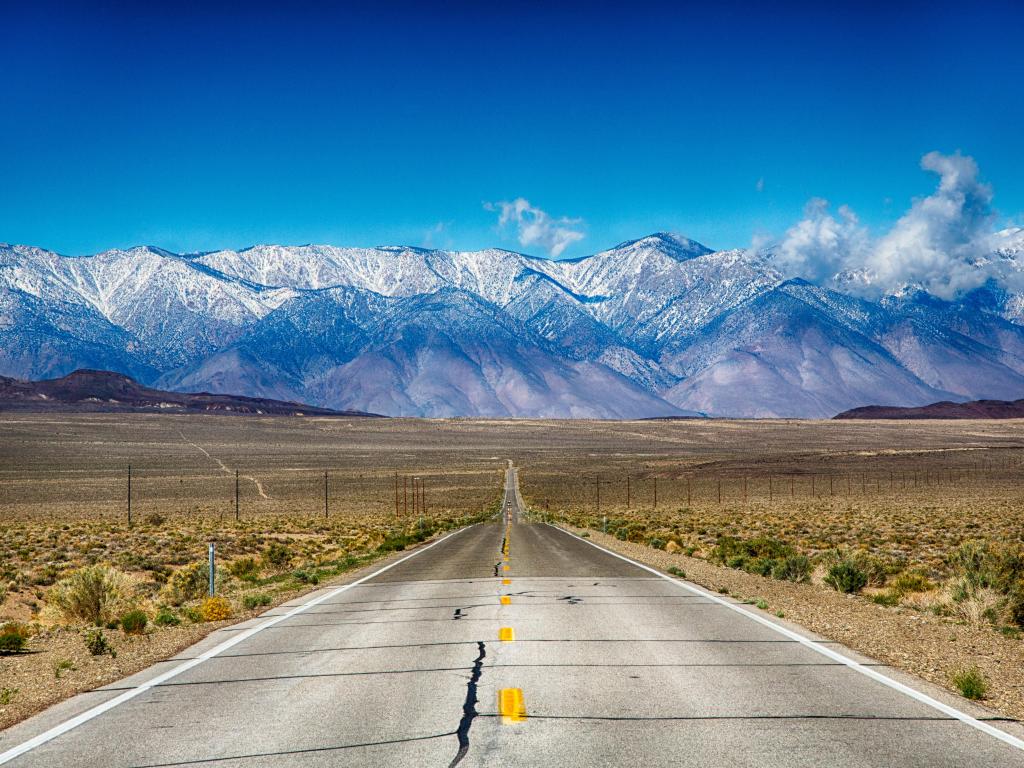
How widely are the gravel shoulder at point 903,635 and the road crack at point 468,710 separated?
4.35m

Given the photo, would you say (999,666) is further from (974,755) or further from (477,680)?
(477,680)

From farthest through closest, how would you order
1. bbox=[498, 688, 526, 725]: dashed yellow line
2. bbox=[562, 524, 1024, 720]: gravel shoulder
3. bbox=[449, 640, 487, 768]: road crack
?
bbox=[562, 524, 1024, 720]: gravel shoulder → bbox=[498, 688, 526, 725]: dashed yellow line → bbox=[449, 640, 487, 768]: road crack

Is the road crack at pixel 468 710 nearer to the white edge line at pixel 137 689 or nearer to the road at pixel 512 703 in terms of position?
the road at pixel 512 703

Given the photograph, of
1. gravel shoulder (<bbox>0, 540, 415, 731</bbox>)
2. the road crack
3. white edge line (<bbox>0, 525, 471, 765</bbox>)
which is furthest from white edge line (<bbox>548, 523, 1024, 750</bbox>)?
gravel shoulder (<bbox>0, 540, 415, 731</bbox>)

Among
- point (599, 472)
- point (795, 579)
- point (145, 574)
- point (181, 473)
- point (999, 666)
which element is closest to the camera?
point (999, 666)

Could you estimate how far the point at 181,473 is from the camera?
9962 cm

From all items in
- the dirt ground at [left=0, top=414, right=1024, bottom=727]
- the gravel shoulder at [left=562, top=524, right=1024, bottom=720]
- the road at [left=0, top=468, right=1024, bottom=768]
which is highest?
the road at [left=0, top=468, right=1024, bottom=768]

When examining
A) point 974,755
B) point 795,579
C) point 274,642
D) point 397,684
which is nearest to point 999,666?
point 974,755

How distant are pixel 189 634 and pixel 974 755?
33.0ft

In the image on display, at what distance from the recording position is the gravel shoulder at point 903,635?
9367 mm

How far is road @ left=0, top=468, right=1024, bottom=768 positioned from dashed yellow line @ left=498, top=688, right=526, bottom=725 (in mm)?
29

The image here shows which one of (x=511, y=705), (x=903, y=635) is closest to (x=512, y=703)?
(x=511, y=705)

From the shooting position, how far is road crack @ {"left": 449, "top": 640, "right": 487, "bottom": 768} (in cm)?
655

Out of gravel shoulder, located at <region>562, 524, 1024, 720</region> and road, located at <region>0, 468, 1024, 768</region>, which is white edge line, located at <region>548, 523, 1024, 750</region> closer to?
road, located at <region>0, 468, 1024, 768</region>
